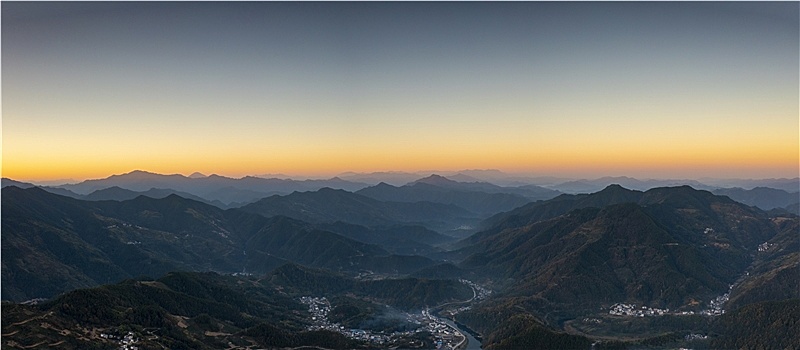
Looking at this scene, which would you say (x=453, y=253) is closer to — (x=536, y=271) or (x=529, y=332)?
(x=536, y=271)

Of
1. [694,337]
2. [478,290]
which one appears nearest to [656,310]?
[694,337]

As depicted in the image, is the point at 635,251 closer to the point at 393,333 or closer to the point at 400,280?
the point at 400,280

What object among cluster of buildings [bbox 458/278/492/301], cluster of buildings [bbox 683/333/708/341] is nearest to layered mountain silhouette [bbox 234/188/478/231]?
cluster of buildings [bbox 458/278/492/301]

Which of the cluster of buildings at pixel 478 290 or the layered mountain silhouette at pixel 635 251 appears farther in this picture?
the cluster of buildings at pixel 478 290

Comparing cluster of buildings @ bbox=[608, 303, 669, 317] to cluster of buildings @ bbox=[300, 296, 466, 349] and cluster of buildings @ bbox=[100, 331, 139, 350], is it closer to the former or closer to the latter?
cluster of buildings @ bbox=[300, 296, 466, 349]

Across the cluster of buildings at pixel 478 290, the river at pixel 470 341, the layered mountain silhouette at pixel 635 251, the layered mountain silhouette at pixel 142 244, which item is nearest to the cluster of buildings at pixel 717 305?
the layered mountain silhouette at pixel 635 251

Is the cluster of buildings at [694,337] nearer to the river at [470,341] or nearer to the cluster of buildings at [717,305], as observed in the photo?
the cluster of buildings at [717,305]
